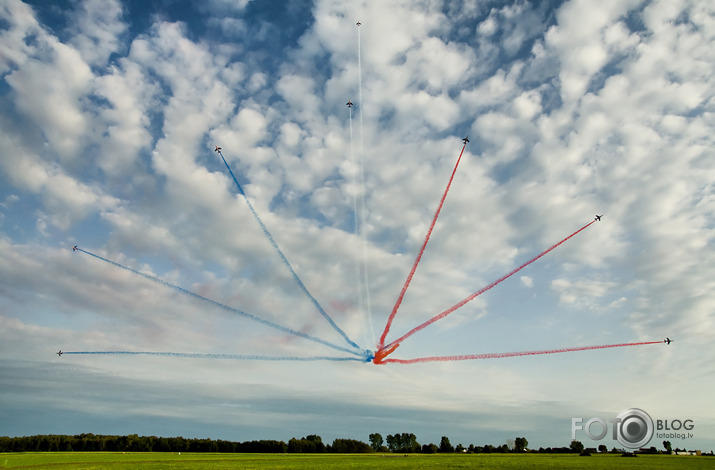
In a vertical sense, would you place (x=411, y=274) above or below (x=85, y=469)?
above

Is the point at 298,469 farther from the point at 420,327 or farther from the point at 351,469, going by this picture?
the point at 420,327

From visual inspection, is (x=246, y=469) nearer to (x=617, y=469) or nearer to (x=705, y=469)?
(x=617, y=469)

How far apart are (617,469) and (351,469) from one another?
5627cm

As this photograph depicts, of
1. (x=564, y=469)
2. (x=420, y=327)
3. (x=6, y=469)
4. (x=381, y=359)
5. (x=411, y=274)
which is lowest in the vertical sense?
(x=6, y=469)

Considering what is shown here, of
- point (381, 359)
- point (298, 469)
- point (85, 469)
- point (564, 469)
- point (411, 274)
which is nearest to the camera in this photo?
point (411, 274)

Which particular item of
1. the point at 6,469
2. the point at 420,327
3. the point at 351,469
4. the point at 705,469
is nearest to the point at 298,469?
the point at 351,469

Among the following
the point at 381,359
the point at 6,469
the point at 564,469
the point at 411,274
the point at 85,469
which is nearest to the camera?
the point at 411,274

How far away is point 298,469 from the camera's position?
95.2m

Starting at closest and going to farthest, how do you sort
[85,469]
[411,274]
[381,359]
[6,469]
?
[411,274] < [381,359] < [85,469] < [6,469]

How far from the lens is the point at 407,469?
9538 cm

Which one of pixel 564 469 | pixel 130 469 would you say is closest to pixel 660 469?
pixel 564 469

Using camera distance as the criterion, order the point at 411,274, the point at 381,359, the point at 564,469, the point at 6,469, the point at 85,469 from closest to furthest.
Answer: the point at 411,274 → the point at 381,359 → the point at 564,469 → the point at 85,469 → the point at 6,469

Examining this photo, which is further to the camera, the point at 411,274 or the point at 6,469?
the point at 6,469

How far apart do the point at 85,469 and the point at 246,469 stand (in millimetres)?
37454
